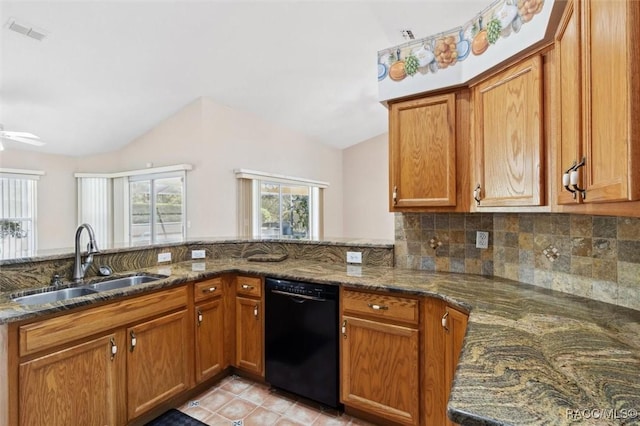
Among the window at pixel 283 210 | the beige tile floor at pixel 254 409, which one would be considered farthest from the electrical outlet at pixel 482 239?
the window at pixel 283 210

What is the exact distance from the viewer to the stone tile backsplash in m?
1.43

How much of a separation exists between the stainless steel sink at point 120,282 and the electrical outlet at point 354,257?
54.4 inches

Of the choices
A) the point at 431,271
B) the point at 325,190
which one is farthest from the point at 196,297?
the point at 325,190

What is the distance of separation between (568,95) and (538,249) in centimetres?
100

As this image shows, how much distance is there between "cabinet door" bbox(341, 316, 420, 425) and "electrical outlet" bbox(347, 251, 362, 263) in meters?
0.66

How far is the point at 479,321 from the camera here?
1.28 metres

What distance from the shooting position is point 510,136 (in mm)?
1612

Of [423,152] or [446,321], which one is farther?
[423,152]

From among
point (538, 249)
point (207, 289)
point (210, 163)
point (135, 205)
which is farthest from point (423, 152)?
point (135, 205)

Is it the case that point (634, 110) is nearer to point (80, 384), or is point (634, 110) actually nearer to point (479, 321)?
point (479, 321)

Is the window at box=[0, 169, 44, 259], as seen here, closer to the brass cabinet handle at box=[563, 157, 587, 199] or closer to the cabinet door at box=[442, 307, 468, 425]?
the cabinet door at box=[442, 307, 468, 425]

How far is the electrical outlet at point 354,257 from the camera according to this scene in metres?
2.57

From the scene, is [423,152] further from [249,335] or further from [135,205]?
[135,205]

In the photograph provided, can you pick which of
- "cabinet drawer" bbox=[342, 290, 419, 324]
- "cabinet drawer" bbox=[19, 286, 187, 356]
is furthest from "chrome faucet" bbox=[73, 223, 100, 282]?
"cabinet drawer" bbox=[342, 290, 419, 324]
